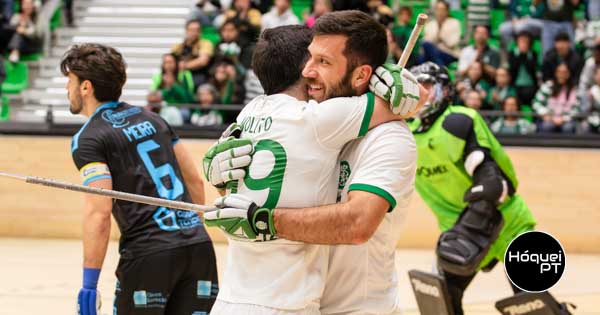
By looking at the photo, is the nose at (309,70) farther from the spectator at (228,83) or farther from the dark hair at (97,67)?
the spectator at (228,83)

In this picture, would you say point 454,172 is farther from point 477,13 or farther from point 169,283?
point 477,13

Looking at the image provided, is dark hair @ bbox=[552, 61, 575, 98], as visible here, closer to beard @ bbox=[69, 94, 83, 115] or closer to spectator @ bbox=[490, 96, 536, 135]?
spectator @ bbox=[490, 96, 536, 135]

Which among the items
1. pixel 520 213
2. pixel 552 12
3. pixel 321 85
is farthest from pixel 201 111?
pixel 321 85

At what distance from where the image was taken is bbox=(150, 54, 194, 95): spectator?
40.2ft

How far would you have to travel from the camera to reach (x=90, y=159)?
4578 mm

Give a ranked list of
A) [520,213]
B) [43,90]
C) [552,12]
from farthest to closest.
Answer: [43,90] < [552,12] < [520,213]

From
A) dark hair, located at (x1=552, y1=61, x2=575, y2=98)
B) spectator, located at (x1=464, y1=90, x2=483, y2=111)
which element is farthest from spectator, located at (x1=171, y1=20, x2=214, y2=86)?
dark hair, located at (x1=552, y1=61, x2=575, y2=98)

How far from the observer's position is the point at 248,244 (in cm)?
324

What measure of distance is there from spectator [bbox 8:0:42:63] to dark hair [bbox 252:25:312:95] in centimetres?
1106

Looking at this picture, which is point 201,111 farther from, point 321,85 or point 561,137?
point 321,85

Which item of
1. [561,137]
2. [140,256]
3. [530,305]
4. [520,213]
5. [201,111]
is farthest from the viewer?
[201,111]

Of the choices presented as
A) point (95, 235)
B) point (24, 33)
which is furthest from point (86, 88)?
point (24, 33)

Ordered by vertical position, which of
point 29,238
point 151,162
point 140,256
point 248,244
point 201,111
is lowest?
point 29,238

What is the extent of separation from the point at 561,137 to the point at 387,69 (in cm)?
812
